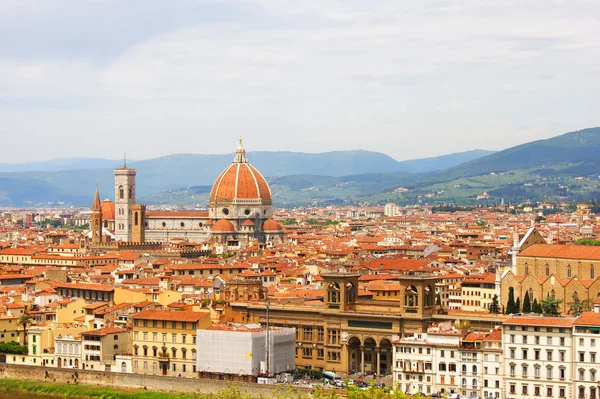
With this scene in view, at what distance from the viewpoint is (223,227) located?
416ft

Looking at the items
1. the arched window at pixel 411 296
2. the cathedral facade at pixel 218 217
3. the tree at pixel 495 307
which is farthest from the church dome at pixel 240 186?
the arched window at pixel 411 296

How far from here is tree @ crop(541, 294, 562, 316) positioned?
194 feet

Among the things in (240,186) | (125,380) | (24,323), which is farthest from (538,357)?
(240,186)

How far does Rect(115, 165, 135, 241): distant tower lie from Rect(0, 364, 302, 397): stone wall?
75566 mm

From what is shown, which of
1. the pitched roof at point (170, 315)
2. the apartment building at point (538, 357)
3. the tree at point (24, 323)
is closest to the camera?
the apartment building at point (538, 357)

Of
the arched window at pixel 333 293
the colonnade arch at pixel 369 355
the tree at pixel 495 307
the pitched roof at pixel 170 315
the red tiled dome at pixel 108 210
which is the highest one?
the red tiled dome at pixel 108 210

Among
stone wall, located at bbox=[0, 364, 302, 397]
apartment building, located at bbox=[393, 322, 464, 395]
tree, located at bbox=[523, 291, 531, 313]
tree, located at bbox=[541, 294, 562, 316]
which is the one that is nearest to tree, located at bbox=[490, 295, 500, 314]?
tree, located at bbox=[523, 291, 531, 313]

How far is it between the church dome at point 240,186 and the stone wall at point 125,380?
238 ft

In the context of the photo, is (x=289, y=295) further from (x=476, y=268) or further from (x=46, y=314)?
(x=476, y=268)

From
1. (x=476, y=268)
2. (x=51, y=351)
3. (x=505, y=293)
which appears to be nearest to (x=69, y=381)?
(x=51, y=351)

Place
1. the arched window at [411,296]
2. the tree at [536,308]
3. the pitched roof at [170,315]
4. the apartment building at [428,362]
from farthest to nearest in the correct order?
the tree at [536,308] < the pitched roof at [170,315] < the arched window at [411,296] < the apartment building at [428,362]

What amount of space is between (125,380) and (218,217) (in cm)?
7607

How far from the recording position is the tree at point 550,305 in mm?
59269

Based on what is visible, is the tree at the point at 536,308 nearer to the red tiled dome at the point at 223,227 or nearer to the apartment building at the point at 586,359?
the apartment building at the point at 586,359
